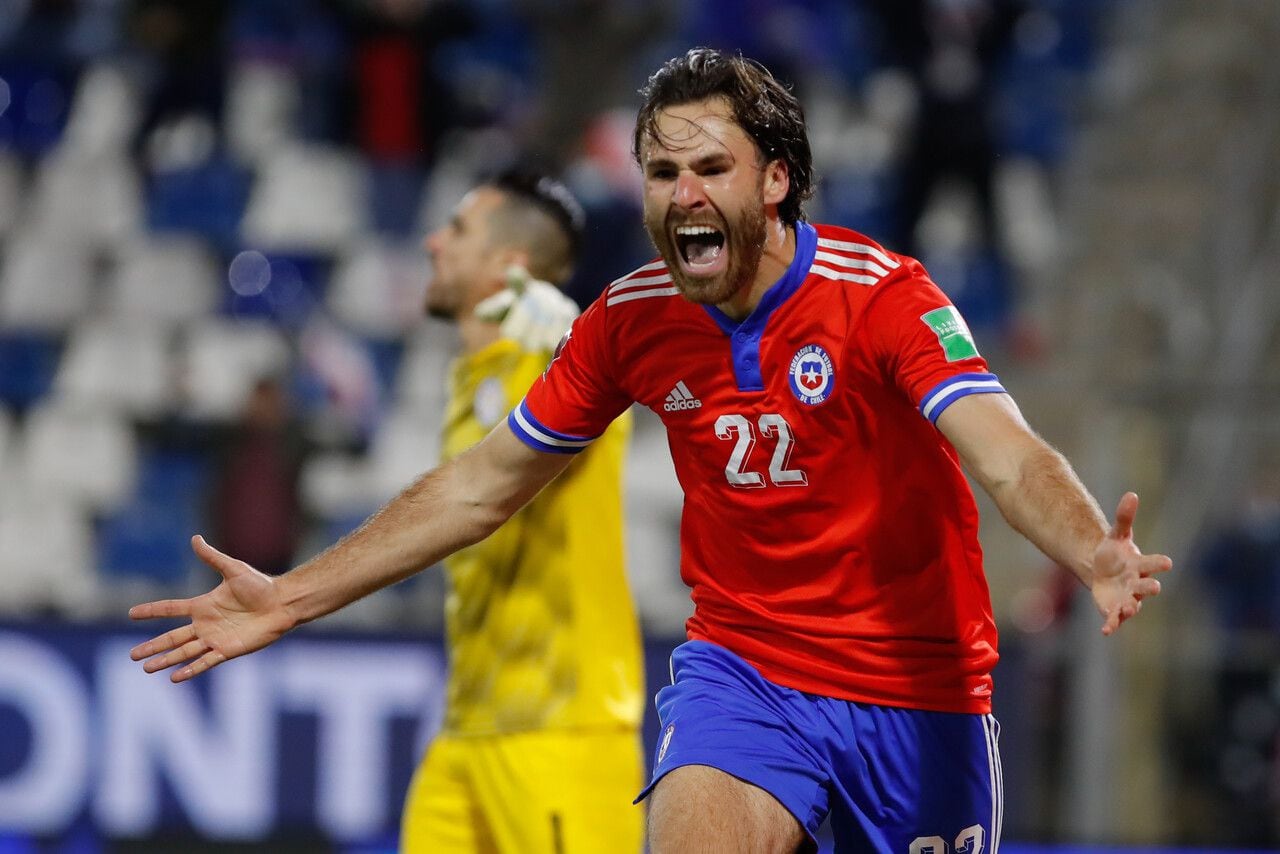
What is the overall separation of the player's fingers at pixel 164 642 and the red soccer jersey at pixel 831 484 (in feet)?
3.55

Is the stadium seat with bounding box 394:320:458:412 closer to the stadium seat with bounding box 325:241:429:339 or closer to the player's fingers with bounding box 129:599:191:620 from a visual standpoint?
the stadium seat with bounding box 325:241:429:339

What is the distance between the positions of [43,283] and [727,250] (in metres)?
8.07

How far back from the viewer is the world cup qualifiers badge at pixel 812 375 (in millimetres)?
3660

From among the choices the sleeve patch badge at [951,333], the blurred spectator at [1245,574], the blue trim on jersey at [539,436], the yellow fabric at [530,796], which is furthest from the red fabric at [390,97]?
the sleeve patch badge at [951,333]

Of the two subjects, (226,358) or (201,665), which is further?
(226,358)

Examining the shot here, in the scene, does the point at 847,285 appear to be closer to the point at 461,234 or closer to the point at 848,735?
the point at 848,735

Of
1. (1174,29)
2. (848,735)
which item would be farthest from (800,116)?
(1174,29)

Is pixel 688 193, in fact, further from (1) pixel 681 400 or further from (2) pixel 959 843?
(2) pixel 959 843

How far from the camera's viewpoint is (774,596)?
3.80 meters

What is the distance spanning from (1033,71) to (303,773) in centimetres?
764

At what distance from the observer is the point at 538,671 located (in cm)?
477

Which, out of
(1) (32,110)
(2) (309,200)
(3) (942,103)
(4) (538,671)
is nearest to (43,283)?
(1) (32,110)

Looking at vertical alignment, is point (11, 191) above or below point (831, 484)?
above

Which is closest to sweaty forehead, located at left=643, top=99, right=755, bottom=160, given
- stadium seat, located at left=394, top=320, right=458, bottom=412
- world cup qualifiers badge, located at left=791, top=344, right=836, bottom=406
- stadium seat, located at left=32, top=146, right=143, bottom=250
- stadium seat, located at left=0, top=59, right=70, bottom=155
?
world cup qualifiers badge, located at left=791, top=344, right=836, bottom=406
